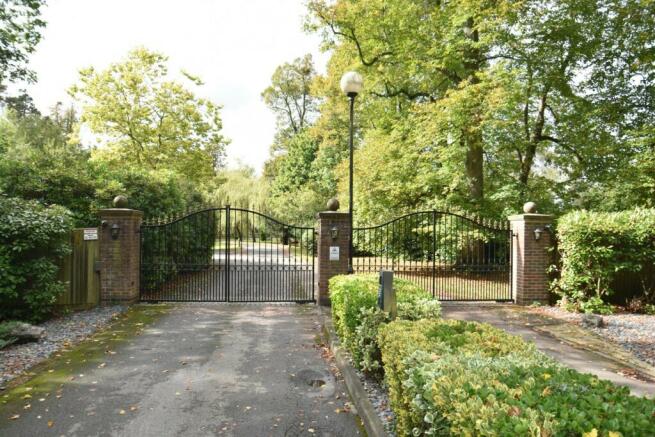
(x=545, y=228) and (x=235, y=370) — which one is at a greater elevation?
(x=545, y=228)

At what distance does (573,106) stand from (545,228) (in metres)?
6.61

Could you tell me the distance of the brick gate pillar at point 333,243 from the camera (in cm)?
A: 932

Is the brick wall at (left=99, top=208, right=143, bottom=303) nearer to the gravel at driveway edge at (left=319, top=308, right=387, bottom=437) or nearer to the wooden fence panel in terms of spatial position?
the wooden fence panel

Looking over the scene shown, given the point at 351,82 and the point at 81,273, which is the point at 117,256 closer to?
the point at 81,273

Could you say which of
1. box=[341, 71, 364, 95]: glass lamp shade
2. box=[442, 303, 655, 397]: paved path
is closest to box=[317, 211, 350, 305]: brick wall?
box=[442, 303, 655, 397]: paved path

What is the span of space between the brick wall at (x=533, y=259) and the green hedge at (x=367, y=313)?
16.1ft

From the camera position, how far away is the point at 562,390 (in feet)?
7.80

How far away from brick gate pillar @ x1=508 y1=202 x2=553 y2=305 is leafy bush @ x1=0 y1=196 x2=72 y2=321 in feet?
30.7

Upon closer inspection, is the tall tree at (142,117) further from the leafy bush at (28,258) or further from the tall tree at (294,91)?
the tall tree at (294,91)

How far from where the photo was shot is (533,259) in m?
9.80

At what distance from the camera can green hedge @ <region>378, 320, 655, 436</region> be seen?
1.94 m

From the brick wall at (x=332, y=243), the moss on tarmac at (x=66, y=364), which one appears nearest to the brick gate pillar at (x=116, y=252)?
the moss on tarmac at (x=66, y=364)

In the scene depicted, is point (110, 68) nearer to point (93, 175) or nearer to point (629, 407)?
point (93, 175)

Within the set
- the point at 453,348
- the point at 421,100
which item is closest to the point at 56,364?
the point at 453,348
